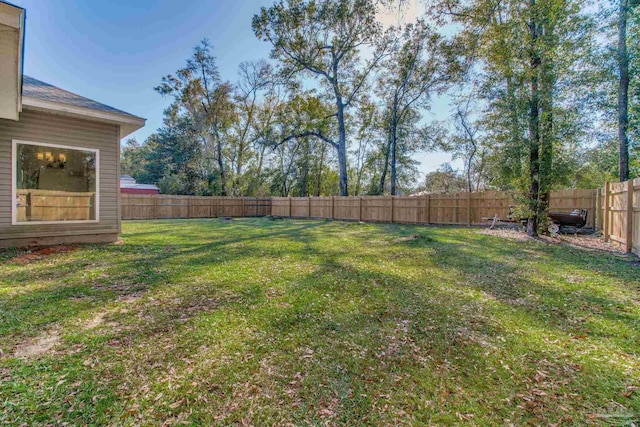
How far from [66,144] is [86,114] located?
823mm

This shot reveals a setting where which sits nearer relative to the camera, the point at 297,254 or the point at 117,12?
the point at 297,254

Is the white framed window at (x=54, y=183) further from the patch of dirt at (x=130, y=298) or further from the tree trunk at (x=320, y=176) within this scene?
the tree trunk at (x=320, y=176)

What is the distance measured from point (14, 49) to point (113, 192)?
388 centimetres

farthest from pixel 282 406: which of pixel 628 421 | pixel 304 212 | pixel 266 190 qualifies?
pixel 266 190

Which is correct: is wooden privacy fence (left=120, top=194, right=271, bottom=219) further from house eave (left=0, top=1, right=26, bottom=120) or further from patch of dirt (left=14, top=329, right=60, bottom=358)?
patch of dirt (left=14, top=329, right=60, bottom=358)

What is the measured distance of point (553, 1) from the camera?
731 cm

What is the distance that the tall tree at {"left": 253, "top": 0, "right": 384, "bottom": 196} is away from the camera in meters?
16.9

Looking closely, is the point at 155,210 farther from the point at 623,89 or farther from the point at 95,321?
the point at 623,89

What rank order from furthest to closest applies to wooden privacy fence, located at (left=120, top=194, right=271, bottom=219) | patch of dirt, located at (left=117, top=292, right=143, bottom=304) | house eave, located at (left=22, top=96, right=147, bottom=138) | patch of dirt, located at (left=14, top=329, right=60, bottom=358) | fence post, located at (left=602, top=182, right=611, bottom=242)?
1. wooden privacy fence, located at (left=120, top=194, right=271, bottom=219)
2. fence post, located at (left=602, top=182, right=611, bottom=242)
3. house eave, located at (left=22, top=96, right=147, bottom=138)
4. patch of dirt, located at (left=117, top=292, right=143, bottom=304)
5. patch of dirt, located at (left=14, top=329, right=60, bottom=358)

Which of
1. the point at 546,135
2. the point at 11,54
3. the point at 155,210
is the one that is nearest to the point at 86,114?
the point at 11,54

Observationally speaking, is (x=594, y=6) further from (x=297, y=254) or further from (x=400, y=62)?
(x=400, y=62)

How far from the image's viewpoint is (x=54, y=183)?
643cm

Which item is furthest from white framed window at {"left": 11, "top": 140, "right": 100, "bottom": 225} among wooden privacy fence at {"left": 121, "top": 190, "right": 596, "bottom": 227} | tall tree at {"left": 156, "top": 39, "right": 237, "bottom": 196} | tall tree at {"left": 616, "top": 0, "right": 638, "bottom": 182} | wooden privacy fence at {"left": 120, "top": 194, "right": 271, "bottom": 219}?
tall tree at {"left": 156, "top": 39, "right": 237, "bottom": 196}

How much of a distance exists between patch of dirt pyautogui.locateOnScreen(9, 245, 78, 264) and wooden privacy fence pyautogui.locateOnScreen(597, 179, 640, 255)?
11.0 metres
